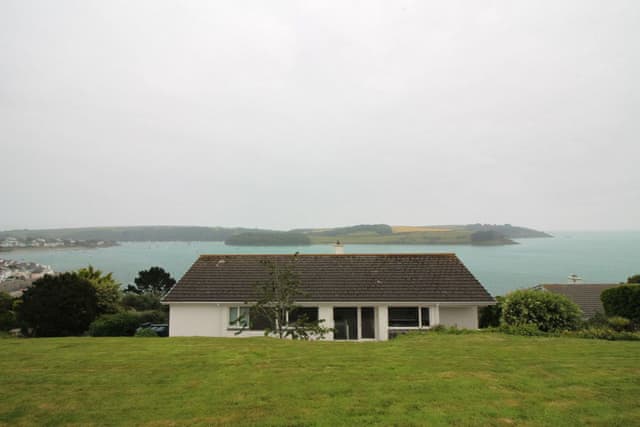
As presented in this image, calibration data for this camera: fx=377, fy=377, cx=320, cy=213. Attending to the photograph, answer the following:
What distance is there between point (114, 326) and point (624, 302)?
2351 centimetres

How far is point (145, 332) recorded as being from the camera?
17406 millimetres

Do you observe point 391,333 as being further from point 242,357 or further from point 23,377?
point 23,377

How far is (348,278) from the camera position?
18781 millimetres

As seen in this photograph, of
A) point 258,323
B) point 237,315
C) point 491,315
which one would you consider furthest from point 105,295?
point 491,315

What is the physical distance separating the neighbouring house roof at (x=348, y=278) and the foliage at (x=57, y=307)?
5.43 m

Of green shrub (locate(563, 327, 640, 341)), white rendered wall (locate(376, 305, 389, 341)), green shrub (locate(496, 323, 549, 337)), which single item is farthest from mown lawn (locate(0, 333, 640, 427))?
white rendered wall (locate(376, 305, 389, 341))

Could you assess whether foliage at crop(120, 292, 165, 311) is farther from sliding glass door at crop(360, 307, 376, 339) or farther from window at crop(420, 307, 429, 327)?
window at crop(420, 307, 429, 327)

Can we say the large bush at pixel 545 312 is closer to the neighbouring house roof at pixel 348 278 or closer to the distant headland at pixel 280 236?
the neighbouring house roof at pixel 348 278

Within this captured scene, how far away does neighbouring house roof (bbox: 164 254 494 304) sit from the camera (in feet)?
57.1

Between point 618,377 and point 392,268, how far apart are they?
1202 cm

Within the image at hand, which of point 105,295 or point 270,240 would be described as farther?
point 270,240

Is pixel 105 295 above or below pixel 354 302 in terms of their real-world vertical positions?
below

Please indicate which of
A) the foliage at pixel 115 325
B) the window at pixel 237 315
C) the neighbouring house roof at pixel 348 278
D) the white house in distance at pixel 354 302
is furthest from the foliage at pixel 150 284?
the window at pixel 237 315

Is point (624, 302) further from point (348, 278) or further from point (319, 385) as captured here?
point (319, 385)
